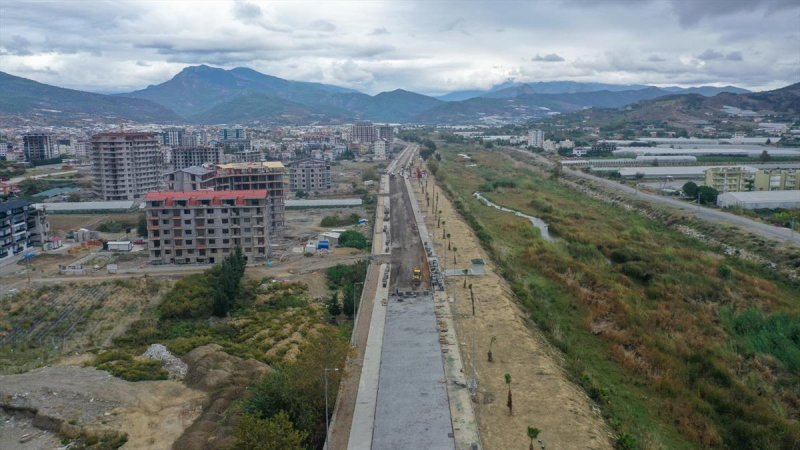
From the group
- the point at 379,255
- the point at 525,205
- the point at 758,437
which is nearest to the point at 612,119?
the point at 525,205

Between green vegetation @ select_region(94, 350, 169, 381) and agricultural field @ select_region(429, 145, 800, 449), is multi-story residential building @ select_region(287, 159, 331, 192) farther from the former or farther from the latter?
green vegetation @ select_region(94, 350, 169, 381)

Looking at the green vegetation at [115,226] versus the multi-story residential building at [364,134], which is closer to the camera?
the green vegetation at [115,226]

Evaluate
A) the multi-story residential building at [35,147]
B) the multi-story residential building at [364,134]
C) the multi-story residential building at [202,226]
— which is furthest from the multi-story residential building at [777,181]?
the multi-story residential building at [35,147]

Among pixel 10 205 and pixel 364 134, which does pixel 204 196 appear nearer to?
pixel 10 205

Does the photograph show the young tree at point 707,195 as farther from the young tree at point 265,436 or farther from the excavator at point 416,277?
the young tree at point 265,436

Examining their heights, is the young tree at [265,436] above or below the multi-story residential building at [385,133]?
below
